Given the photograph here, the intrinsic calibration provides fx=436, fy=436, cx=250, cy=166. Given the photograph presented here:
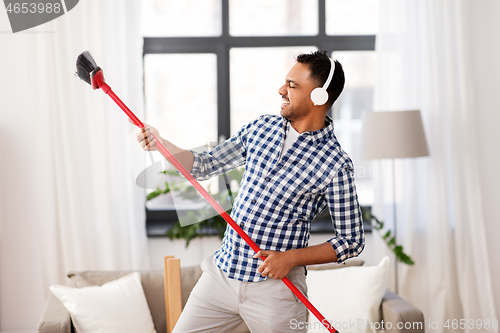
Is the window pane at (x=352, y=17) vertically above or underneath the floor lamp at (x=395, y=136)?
above

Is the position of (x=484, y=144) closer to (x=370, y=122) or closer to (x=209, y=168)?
(x=370, y=122)

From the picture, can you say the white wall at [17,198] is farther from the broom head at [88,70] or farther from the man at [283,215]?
the man at [283,215]

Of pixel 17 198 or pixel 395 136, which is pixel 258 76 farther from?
pixel 17 198

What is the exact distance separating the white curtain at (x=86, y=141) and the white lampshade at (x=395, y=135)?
1440 mm

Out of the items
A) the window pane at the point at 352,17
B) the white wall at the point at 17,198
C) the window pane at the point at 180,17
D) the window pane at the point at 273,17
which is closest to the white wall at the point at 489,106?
the window pane at the point at 352,17

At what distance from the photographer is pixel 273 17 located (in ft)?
9.84

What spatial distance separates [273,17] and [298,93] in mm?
1797

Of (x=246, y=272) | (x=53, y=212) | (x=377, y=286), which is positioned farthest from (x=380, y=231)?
(x=53, y=212)

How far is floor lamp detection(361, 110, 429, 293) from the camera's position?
2.45 metres

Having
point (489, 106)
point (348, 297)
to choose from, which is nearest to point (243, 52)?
point (489, 106)

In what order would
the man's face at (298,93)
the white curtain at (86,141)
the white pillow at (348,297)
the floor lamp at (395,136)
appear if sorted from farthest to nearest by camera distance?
the white curtain at (86,141), the floor lamp at (395,136), the white pillow at (348,297), the man's face at (298,93)

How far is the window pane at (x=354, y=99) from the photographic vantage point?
9.72 feet

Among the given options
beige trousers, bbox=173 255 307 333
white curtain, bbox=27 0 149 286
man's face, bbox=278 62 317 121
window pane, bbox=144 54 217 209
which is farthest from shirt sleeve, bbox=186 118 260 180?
window pane, bbox=144 54 217 209

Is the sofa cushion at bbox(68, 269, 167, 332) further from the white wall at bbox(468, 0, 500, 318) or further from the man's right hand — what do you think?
the white wall at bbox(468, 0, 500, 318)
